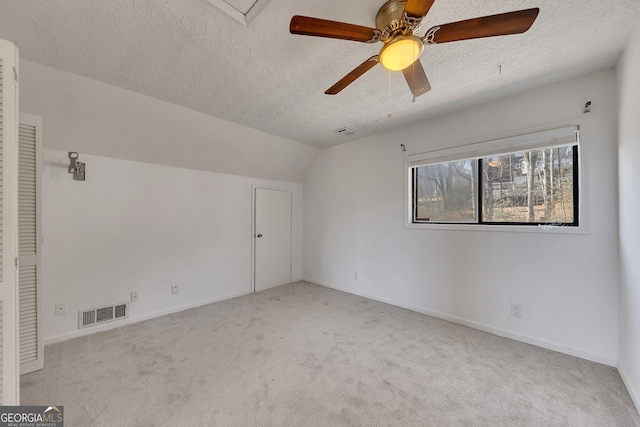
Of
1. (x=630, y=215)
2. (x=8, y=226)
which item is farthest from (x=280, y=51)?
(x=630, y=215)

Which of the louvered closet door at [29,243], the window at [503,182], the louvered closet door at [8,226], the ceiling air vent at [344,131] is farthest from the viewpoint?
the ceiling air vent at [344,131]

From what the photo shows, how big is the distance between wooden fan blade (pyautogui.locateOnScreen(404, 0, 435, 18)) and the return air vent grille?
3711mm

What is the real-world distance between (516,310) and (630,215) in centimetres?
Answer: 122

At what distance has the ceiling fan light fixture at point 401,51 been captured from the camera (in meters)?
1.26

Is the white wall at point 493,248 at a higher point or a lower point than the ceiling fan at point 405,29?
lower

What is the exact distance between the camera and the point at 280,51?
5.73 ft

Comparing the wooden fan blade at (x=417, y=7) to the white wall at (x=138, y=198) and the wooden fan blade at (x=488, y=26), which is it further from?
the white wall at (x=138, y=198)

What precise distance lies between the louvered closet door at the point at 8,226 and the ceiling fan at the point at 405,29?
48.5 inches

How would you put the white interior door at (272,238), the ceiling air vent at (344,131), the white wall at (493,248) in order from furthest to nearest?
the white interior door at (272,238)
the ceiling air vent at (344,131)
the white wall at (493,248)

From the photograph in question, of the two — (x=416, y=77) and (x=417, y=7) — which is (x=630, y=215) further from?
(x=417, y=7)

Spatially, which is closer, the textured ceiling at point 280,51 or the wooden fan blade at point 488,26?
the wooden fan blade at point 488,26

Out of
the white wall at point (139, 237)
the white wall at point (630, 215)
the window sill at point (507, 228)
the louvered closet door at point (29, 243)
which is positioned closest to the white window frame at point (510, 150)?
the window sill at point (507, 228)

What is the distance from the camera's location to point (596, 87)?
6.76 ft

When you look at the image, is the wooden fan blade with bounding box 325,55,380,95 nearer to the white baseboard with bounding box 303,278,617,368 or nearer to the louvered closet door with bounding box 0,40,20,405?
the louvered closet door with bounding box 0,40,20,405
